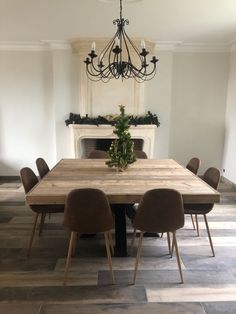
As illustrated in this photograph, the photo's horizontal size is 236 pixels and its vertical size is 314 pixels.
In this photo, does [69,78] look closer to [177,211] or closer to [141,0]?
[141,0]

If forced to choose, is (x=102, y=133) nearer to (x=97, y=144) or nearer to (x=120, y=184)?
(x=97, y=144)

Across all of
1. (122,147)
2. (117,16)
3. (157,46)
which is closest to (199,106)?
(157,46)

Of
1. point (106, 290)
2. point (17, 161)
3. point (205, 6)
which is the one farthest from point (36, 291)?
point (17, 161)

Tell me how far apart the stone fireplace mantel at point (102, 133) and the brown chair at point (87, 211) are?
3007 millimetres

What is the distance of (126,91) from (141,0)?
2.29 meters

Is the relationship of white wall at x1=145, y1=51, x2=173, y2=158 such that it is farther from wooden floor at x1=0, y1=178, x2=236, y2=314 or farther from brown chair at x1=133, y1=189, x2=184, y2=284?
brown chair at x1=133, y1=189, x2=184, y2=284

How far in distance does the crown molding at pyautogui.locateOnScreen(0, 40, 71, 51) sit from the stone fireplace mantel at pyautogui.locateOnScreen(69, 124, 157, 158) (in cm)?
144

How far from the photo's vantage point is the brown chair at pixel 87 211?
6.89 ft

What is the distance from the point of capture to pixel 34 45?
16.6 ft

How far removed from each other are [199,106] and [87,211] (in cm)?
394

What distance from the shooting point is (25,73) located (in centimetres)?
518

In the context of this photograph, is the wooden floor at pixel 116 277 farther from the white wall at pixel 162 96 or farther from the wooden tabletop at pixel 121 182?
the white wall at pixel 162 96

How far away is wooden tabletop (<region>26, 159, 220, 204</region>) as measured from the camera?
219cm

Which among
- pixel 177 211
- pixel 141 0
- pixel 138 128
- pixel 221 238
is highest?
pixel 141 0
